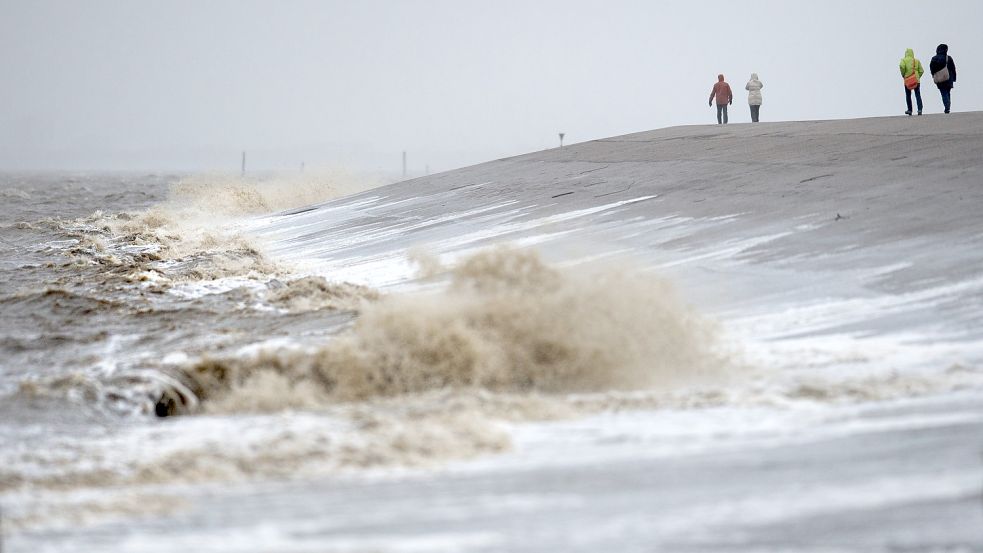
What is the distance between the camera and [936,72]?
19.2 metres

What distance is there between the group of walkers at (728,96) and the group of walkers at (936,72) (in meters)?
5.79

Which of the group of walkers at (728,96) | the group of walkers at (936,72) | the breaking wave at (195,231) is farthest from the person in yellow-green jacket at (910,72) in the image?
the breaking wave at (195,231)

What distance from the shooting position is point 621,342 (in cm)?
622

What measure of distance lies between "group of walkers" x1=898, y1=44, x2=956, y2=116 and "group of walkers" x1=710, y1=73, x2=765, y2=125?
5795mm

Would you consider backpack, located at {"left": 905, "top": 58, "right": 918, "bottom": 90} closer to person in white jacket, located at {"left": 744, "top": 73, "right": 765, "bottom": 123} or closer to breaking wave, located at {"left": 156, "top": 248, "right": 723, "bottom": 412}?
person in white jacket, located at {"left": 744, "top": 73, "right": 765, "bottom": 123}

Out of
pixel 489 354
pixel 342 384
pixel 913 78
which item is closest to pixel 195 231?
pixel 913 78

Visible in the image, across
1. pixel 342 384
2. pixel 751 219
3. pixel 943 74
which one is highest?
pixel 943 74

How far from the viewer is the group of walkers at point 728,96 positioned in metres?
25.5

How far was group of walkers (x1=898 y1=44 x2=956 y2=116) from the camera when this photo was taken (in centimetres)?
1906

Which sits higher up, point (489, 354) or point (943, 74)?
point (943, 74)

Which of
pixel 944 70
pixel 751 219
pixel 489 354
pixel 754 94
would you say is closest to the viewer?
pixel 489 354

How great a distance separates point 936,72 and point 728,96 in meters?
7.47

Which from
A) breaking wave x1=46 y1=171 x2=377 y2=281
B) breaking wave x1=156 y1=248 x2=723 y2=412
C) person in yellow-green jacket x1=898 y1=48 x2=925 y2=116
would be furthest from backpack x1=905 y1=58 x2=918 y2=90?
breaking wave x1=156 y1=248 x2=723 y2=412

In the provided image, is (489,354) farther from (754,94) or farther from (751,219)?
(754,94)
